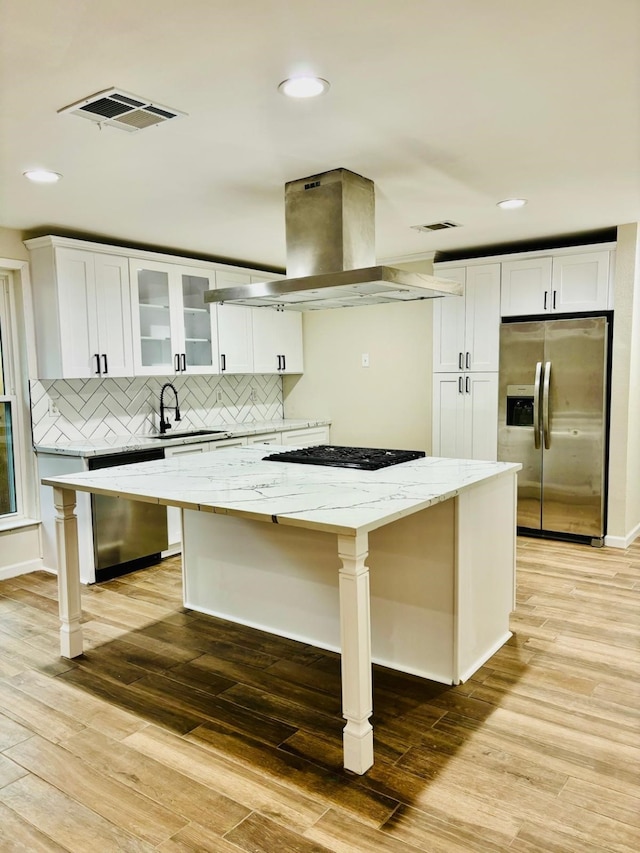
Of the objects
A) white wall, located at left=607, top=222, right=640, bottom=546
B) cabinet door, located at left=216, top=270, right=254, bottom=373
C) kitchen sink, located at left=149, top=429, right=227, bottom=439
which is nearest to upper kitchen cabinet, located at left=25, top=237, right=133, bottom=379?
kitchen sink, located at left=149, top=429, right=227, bottom=439

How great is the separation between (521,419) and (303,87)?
3.36 m

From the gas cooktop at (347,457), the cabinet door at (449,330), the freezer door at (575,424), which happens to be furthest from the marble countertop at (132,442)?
the freezer door at (575,424)

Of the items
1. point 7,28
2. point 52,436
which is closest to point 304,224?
point 7,28

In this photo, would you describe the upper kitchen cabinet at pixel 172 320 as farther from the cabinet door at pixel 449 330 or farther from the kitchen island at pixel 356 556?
the cabinet door at pixel 449 330

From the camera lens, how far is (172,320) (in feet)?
15.8

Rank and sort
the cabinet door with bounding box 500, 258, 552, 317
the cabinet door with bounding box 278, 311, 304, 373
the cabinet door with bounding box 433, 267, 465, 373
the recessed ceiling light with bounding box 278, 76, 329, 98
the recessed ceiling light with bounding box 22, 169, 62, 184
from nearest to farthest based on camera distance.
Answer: the recessed ceiling light with bounding box 278, 76, 329, 98, the recessed ceiling light with bounding box 22, 169, 62, 184, the cabinet door with bounding box 500, 258, 552, 317, the cabinet door with bounding box 433, 267, 465, 373, the cabinet door with bounding box 278, 311, 304, 373

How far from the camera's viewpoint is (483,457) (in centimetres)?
503

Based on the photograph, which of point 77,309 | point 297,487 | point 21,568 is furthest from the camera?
point 21,568

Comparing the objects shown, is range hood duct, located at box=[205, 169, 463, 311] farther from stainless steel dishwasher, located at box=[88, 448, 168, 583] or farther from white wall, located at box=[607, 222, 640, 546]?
white wall, located at box=[607, 222, 640, 546]

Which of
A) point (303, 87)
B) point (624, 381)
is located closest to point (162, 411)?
point (303, 87)

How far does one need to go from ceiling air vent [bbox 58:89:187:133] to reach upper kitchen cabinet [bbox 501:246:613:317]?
319cm

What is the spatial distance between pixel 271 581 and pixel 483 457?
254 centimetres

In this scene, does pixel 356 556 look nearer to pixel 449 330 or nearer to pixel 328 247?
pixel 328 247

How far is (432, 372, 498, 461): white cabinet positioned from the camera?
4969 millimetres
